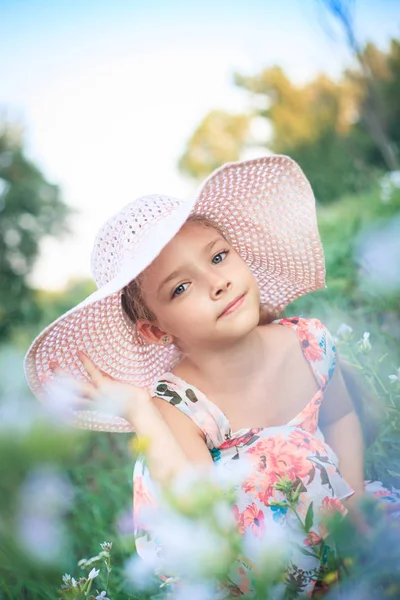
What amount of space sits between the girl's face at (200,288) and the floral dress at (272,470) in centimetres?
18

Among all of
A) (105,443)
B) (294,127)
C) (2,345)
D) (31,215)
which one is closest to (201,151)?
(294,127)

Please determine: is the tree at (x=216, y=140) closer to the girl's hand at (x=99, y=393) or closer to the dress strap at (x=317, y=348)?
the dress strap at (x=317, y=348)

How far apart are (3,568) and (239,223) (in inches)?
54.4

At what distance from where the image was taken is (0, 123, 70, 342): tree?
28.8 ft

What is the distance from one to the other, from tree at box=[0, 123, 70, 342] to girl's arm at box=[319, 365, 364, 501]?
22.0 ft

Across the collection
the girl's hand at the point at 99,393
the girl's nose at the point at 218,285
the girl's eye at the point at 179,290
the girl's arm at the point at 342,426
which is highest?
the girl's eye at the point at 179,290

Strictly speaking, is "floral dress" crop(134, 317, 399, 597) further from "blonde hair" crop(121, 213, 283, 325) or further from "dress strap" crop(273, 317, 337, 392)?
"blonde hair" crop(121, 213, 283, 325)

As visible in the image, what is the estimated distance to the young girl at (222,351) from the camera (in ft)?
4.54

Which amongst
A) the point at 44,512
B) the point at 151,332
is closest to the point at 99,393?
the point at 151,332

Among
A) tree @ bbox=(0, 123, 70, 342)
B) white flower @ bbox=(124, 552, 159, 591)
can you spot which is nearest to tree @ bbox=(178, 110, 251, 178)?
tree @ bbox=(0, 123, 70, 342)

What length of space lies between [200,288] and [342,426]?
2.14 feet

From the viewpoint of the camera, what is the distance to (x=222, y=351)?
155 cm

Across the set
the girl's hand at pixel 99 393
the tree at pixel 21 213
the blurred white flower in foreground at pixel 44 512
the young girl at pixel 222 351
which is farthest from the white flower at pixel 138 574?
the tree at pixel 21 213

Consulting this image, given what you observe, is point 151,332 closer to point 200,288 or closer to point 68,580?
point 200,288
